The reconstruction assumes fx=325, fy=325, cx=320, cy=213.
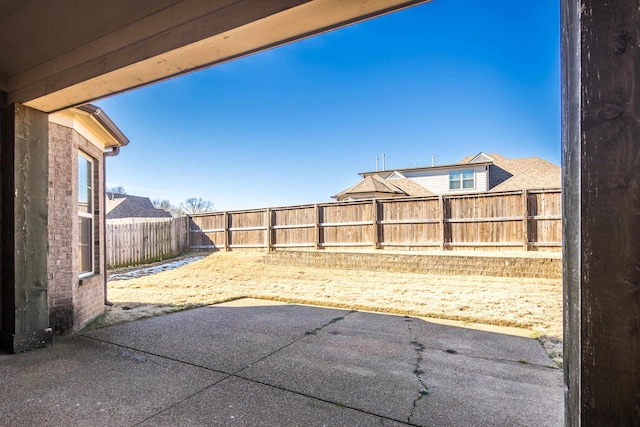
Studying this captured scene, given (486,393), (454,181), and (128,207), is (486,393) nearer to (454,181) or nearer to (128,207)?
(454,181)

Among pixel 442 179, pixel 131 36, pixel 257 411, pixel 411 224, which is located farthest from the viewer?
pixel 442 179

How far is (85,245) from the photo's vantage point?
532cm

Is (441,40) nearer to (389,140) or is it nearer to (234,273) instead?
(234,273)

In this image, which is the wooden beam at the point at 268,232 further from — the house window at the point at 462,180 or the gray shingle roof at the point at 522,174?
the house window at the point at 462,180

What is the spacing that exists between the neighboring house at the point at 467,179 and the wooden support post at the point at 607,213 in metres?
16.5

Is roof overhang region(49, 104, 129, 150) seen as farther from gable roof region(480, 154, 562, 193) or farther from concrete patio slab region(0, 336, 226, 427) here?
gable roof region(480, 154, 562, 193)

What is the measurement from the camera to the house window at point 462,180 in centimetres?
1967

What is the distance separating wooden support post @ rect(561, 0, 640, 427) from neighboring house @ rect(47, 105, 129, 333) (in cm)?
524

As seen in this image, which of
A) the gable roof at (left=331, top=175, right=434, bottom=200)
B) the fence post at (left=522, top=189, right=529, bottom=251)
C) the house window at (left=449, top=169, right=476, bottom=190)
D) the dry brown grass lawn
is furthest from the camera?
the house window at (left=449, top=169, right=476, bottom=190)

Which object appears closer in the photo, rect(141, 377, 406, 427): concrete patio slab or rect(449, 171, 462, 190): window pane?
rect(141, 377, 406, 427): concrete patio slab

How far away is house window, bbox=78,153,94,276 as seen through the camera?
5098 millimetres

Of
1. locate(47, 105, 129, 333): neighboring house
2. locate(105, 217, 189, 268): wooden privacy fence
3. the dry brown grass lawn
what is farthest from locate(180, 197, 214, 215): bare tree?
locate(47, 105, 129, 333): neighboring house

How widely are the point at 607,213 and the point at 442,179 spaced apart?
20452mm

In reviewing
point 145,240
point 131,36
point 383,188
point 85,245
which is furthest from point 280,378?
point 383,188
